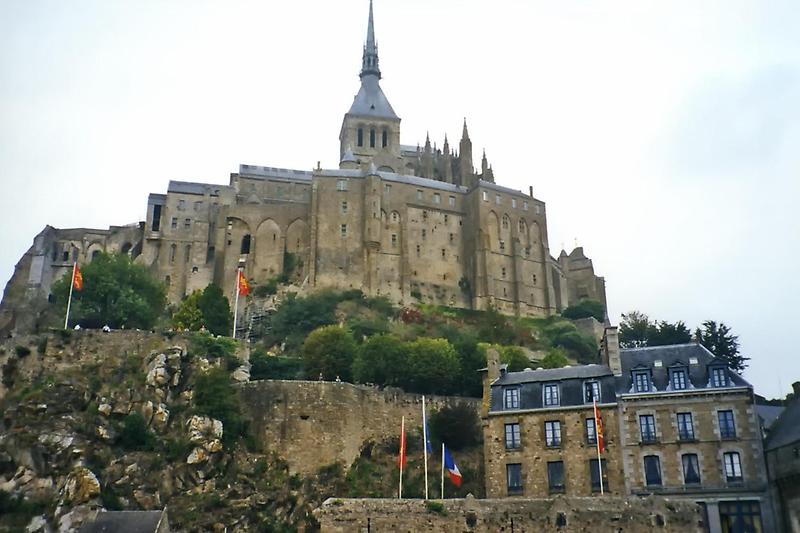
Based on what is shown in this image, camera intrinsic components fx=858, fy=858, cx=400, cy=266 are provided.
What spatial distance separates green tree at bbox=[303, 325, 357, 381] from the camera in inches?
2108

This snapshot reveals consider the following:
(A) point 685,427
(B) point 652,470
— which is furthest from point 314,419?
(A) point 685,427

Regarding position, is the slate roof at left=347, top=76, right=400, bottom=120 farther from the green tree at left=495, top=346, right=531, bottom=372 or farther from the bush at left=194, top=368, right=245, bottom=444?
the bush at left=194, top=368, right=245, bottom=444

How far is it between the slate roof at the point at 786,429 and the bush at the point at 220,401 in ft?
78.2

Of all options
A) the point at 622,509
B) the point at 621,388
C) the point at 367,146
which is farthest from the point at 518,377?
the point at 367,146

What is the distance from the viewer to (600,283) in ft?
323

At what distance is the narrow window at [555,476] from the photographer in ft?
120

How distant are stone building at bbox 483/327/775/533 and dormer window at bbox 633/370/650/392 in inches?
1.7

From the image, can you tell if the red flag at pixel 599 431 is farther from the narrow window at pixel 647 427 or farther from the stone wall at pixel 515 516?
the stone wall at pixel 515 516

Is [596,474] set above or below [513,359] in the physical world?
below

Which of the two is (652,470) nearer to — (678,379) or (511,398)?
(678,379)

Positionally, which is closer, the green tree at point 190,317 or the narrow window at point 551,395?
the narrow window at point 551,395

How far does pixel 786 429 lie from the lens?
34406mm

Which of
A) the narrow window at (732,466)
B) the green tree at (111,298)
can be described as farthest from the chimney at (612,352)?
the green tree at (111,298)

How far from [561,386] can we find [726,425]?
23.2 ft
